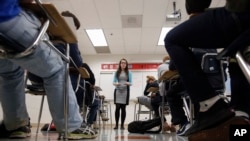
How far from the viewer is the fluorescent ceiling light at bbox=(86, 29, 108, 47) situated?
646 cm

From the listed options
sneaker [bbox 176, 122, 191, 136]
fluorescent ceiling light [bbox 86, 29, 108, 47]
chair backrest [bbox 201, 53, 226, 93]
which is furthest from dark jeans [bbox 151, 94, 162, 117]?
fluorescent ceiling light [bbox 86, 29, 108, 47]

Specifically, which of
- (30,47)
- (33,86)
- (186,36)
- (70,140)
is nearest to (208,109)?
(186,36)

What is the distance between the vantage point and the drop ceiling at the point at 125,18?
16.2ft

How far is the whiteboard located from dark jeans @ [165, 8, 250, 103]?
7161mm

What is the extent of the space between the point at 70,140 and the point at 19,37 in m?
1.04

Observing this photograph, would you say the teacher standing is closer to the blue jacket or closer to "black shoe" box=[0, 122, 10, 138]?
"black shoe" box=[0, 122, 10, 138]

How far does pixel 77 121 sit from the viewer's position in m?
1.53

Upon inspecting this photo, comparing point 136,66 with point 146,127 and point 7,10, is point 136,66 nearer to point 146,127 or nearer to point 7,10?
point 146,127

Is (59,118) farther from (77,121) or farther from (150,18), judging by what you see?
→ (150,18)

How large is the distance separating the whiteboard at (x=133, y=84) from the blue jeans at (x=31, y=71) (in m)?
6.52

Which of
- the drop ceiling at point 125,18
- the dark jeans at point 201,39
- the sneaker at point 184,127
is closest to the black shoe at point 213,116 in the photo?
the dark jeans at point 201,39

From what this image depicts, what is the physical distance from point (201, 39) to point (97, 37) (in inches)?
239

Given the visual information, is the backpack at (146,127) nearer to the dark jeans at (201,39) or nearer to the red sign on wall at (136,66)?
the dark jeans at (201,39)

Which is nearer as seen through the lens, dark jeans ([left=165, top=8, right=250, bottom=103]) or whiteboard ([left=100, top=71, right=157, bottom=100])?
dark jeans ([left=165, top=8, right=250, bottom=103])
